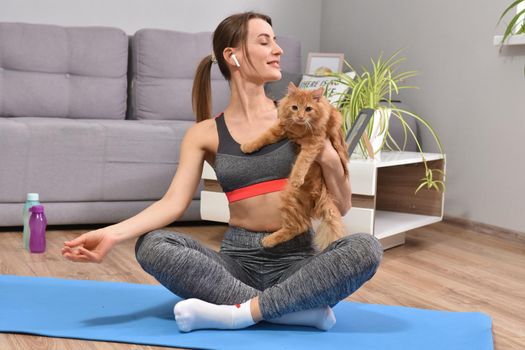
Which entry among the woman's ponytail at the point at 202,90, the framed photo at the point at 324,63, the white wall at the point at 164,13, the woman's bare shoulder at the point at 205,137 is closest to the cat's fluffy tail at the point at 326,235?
the woman's bare shoulder at the point at 205,137

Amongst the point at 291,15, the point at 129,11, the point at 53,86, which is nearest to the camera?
the point at 53,86

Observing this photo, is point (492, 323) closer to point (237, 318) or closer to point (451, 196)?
point (237, 318)

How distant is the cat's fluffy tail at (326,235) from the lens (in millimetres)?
1863

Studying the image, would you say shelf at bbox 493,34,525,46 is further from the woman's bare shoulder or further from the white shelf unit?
the woman's bare shoulder

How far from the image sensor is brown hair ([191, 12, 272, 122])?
6.46ft

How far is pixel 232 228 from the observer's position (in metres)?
2.01

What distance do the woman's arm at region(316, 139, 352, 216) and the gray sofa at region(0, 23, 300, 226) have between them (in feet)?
5.73

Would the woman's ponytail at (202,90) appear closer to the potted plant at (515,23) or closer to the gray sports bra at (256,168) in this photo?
the gray sports bra at (256,168)

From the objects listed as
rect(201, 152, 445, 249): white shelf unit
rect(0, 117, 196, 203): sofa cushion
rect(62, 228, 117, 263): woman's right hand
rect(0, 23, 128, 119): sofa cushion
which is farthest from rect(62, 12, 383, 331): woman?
rect(0, 23, 128, 119): sofa cushion

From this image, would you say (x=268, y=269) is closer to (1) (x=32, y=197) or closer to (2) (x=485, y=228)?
(1) (x=32, y=197)

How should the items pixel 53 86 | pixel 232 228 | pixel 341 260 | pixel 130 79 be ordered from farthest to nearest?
pixel 130 79 → pixel 53 86 → pixel 232 228 → pixel 341 260

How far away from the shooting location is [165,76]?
406 cm

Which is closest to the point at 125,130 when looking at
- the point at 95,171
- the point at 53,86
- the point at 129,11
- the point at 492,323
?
the point at 95,171

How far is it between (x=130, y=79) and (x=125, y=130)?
2.57 feet
